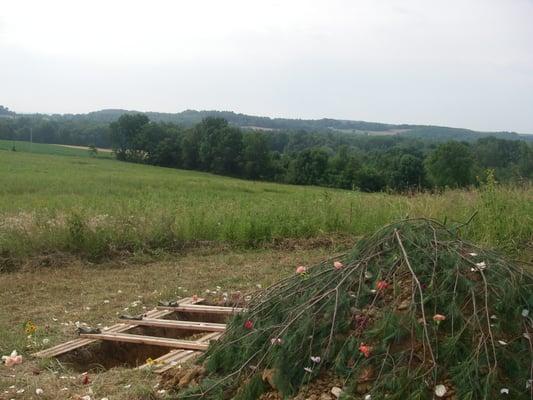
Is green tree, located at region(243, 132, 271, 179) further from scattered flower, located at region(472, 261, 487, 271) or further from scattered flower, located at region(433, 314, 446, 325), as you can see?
scattered flower, located at region(433, 314, 446, 325)

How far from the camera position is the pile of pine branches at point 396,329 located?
122 inches

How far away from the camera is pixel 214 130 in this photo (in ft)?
196

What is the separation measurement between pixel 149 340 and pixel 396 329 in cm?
242

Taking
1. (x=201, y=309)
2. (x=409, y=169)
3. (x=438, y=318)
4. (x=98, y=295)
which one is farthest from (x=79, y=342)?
(x=409, y=169)

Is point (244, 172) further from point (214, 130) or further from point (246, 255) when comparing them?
point (246, 255)

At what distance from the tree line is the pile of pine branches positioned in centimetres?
3756

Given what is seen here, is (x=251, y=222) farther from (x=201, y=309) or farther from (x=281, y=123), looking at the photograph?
(x=281, y=123)

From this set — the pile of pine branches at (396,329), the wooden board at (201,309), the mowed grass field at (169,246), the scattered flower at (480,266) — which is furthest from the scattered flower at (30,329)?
the scattered flower at (480,266)

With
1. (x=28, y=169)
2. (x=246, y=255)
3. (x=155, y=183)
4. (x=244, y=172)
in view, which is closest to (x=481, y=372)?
(x=246, y=255)

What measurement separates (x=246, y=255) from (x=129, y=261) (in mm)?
1669

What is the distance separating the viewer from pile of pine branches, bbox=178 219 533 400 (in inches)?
122

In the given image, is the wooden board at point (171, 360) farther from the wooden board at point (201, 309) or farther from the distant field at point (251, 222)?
the distant field at point (251, 222)

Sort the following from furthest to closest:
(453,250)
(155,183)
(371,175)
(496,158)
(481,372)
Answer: (371,175)
(496,158)
(155,183)
(453,250)
(481,372)

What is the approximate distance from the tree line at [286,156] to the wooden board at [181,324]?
3659 cm
